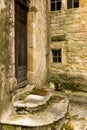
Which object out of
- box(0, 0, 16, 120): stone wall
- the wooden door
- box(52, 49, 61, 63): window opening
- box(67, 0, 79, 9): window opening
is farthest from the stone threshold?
box(67, 0, 79, 9): window opening

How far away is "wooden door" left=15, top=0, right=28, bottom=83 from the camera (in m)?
5.13

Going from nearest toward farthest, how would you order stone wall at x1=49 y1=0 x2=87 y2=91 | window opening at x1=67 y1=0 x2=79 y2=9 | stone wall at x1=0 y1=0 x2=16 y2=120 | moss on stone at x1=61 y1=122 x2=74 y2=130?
stone wall at x1=0 y1=0 x2=16 y2=120 < moss on stone at x1=61 y1=122 x2=74 y2=130 < stone wall at x1=49 y1=0 x2=87 y2=91 < window opening at x1=67 y1=0 x2=79 y2=9

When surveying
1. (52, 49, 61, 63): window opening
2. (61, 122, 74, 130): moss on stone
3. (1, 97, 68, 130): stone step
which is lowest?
(61, 122, 74, 130): moss on stone

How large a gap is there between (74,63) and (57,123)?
13.2 ft

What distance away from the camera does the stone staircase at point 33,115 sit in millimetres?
3430

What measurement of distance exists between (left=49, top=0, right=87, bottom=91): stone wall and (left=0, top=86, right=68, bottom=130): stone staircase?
2.98m

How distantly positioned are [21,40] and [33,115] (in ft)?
8.36

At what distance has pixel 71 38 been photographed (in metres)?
7.52

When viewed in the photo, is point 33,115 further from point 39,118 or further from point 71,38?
point 71,38

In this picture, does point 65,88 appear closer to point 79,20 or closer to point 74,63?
point 74,63

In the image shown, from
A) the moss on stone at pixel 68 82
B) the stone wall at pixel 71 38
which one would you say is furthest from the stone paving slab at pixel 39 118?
the stone wall at pixel 71 38

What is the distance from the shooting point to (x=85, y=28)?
7.25 metres

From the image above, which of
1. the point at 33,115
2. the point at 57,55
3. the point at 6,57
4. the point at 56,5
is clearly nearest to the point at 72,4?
the point at 56,5

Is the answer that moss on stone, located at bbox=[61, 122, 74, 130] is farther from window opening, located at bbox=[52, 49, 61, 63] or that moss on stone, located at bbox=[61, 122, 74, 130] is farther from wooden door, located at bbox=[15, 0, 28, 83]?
window opening, located at bbox=[52, 49, 61, 63]
